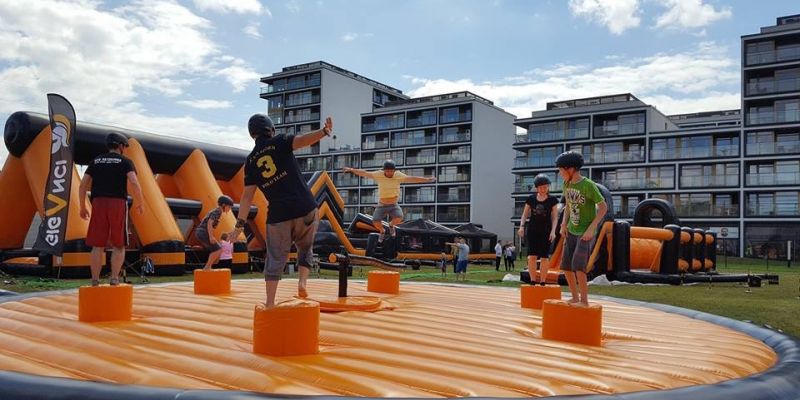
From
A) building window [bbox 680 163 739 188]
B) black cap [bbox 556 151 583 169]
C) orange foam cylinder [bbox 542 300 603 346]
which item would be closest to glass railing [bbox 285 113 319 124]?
building window [bbox 680 163 739 188]

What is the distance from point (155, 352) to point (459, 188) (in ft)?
164

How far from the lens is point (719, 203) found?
41.1 meters

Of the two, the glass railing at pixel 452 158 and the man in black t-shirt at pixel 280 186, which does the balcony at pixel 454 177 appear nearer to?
the glass railing at pixel 452 158

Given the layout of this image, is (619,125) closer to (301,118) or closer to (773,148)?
(773,148)

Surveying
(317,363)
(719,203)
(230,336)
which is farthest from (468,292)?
(719,203)

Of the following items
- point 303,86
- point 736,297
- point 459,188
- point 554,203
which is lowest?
point 736,297

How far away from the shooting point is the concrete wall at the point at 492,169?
174 feet

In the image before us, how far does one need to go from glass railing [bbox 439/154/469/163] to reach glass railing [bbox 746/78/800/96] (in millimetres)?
21970

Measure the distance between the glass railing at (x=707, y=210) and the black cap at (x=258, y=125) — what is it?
42.0 metres

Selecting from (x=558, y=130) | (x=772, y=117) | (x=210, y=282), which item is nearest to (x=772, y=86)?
(x=772, y=117)

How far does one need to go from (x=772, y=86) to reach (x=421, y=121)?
90.4 ft

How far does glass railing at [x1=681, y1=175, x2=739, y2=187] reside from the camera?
133 ft

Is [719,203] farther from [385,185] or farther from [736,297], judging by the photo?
[385,185]

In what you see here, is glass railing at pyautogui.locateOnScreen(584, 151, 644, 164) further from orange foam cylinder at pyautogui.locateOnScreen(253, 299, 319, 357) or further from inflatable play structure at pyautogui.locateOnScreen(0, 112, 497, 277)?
orange foam cylinder at pyautogui.locateOnScreen(253, 299, 319, 357)
